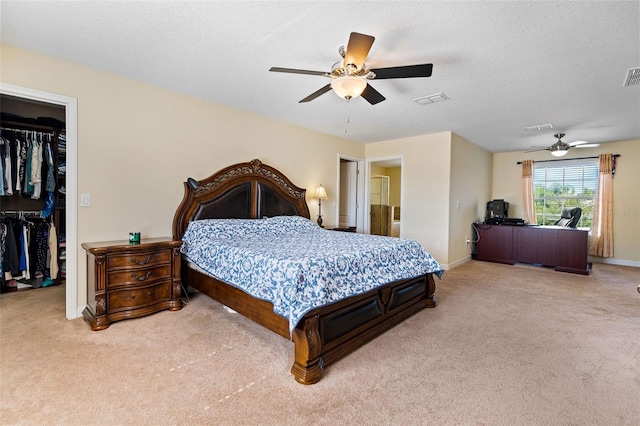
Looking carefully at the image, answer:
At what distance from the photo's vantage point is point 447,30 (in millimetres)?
2098

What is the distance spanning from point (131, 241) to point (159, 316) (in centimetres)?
76

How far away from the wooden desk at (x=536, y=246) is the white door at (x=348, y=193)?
2553mm

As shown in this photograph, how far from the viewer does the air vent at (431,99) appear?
11.1 ft

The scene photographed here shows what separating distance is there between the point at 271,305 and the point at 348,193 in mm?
4261

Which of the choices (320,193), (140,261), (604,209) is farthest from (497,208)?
(140,261)

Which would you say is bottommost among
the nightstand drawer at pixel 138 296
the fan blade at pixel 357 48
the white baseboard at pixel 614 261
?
the white baseboard at pixel 614 261

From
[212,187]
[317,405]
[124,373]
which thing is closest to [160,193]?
[212,187]

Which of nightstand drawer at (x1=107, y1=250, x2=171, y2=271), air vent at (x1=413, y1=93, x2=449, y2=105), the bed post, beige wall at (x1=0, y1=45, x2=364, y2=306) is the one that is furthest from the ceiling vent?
nightstand drawer at (x1=107, y1=250, x2=171, y2=271)

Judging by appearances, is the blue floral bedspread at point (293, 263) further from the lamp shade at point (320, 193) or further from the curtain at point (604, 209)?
the curtain at point (604, 209)

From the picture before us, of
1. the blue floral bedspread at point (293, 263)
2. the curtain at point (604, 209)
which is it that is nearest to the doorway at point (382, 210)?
the curtain at point (604, 209)

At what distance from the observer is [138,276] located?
273 centimetres

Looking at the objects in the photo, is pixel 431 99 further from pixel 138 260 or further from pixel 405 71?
pixel 138 260

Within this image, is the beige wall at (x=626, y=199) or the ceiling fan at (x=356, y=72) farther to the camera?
the beige wall at (x=626, y=199)

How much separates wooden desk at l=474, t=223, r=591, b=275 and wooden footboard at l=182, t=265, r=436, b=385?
353 centimetres
